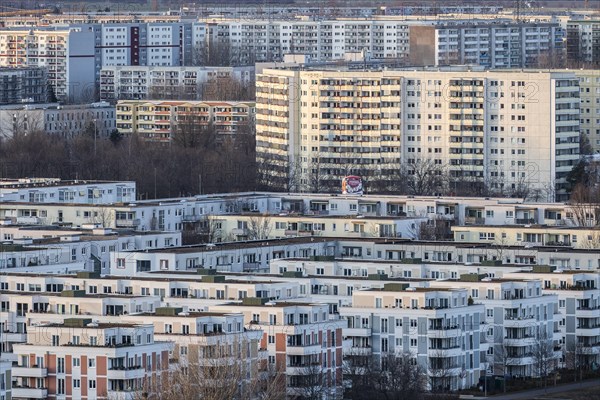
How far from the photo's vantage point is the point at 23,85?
253 feet

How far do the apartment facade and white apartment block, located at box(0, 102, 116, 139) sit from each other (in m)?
5.88

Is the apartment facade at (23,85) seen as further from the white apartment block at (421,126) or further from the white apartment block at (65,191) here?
the white apartment block at (65,191)

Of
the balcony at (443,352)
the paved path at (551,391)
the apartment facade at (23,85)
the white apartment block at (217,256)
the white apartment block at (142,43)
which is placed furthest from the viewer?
the white apartment block at (142,43)

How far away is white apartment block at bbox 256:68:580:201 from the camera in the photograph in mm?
56500

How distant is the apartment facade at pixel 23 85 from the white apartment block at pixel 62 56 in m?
3.45

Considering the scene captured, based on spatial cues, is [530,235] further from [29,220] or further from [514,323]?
[514,323]

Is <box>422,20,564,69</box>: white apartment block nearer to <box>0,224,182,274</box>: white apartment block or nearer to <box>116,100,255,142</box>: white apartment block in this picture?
<box>116,100,255,142</box>: white apartment block

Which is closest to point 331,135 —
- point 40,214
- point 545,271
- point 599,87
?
point 599,87

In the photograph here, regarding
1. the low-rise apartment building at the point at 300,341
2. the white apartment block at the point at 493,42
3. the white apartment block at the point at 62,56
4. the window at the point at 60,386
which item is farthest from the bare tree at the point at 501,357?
the white apartment block at the point at 62,56

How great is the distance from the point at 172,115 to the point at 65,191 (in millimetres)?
20542

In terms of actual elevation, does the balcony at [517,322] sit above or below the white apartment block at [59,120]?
below

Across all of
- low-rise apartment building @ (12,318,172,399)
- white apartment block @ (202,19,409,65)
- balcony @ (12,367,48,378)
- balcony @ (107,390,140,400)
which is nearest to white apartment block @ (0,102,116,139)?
white apartment block @ (202,19,409,65)

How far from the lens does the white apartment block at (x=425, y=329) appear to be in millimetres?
32062

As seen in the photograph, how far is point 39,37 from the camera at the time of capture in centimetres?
8481
